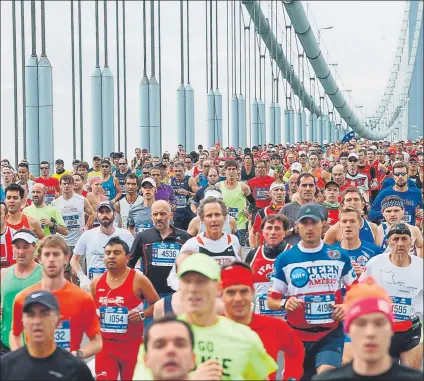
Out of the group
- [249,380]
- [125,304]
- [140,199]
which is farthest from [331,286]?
[140,199]

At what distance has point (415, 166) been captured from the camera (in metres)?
19.0

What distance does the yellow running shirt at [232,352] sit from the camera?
16.1 ft

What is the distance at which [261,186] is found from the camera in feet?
54.2

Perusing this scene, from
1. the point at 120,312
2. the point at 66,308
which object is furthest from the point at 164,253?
the point at 66,308

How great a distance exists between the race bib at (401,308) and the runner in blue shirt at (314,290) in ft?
1.30

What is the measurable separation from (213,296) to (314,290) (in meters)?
2.61

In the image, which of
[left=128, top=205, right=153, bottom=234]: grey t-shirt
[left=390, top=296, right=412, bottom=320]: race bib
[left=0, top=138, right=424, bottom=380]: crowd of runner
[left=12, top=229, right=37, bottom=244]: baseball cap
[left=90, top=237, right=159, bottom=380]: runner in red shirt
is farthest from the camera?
[left=128, top=205, right=153, bottom=234]: grey t-shirt

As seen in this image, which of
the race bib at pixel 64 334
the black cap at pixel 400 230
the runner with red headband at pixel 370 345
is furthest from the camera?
the black cap at pixel 400 230

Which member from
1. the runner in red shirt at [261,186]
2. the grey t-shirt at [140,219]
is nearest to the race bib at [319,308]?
the grey t-shirt at [140,219]

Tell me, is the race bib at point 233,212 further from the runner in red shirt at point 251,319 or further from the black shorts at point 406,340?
the runner in red shirt at point 251,319

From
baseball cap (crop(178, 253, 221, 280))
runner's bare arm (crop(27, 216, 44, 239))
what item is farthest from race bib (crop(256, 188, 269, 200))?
baseball cap (crop(178, 253, 221, 280))

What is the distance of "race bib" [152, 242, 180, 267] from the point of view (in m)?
9.15

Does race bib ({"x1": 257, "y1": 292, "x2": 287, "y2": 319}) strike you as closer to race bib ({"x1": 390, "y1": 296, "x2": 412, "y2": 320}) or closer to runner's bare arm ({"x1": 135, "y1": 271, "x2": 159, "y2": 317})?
race bib ({"x1": 390, "y1": 296, "x2": 412, "y2": 320})

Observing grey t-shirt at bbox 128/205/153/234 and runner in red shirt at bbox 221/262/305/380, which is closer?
runner in red shirt at bbox 221/262/305/380
